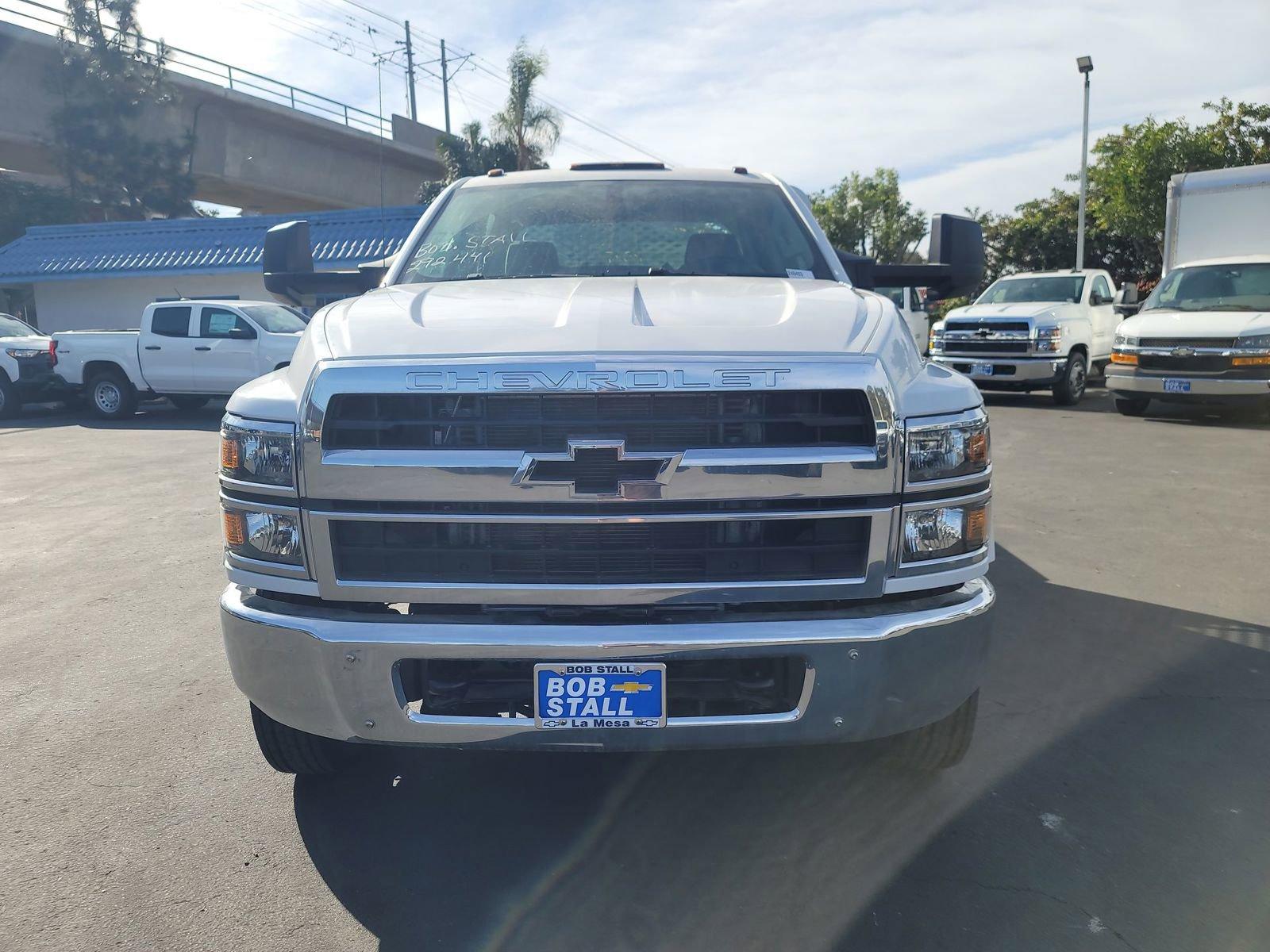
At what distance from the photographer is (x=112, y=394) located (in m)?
15.5

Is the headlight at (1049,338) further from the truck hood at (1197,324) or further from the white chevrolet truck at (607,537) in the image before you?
the white chevrolet truck at (607,537)

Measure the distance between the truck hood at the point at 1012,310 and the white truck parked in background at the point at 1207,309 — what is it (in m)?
1.28

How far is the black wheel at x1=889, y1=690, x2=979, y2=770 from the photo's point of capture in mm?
2973

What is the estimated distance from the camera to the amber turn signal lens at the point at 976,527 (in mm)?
2660

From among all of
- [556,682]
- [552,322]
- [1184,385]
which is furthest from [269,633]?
[1184,385]

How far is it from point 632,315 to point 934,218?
1.93 meters

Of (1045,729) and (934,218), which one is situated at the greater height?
(934,218)

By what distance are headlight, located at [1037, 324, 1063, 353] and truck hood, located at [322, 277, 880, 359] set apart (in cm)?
1186

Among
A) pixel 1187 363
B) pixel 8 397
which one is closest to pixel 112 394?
pixel 8 397

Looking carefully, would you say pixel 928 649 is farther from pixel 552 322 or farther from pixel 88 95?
pixel 88 95

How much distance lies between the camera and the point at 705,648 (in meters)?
2.43

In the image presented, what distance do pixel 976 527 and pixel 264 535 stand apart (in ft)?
6.08

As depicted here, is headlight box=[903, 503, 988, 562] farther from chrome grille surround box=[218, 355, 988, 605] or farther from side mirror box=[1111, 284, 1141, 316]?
side mirror box=[1111, 284, 1141, 316]

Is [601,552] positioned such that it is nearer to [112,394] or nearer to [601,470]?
[601,470]
